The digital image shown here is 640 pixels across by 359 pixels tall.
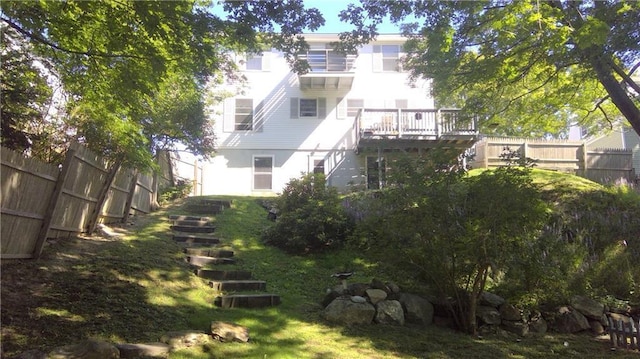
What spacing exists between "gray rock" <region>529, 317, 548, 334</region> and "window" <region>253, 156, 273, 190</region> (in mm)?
15373

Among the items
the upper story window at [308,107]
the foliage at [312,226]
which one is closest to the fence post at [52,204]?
the foliage at [312,226]

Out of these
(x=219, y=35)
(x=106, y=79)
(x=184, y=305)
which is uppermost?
(x=219, y=35)

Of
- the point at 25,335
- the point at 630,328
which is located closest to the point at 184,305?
the point at 25,335

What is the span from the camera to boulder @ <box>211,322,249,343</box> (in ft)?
17.3

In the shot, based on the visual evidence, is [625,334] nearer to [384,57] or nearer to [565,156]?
[565,156]

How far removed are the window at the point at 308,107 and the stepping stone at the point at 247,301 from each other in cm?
1563

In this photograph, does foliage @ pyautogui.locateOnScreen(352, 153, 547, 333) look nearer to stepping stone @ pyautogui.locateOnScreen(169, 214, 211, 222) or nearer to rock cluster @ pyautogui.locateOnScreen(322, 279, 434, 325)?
rock cluster @ pyautogui.locateOnScreen(322, 279, 434, 325)

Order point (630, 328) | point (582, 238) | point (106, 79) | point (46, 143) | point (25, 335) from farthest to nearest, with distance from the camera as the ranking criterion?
1. point (582, 238)
2. point (46, 143)
3. point (106, 79)
4. point (630, 328)
5. point (25, 335)

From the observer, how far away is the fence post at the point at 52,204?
648cm

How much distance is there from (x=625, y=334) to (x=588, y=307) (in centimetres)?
119

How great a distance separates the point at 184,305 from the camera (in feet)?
21.0

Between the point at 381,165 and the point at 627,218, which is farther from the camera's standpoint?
the point at 627,218

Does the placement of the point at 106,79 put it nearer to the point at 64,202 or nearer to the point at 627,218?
the point at 64,202

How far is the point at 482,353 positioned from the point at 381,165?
3.65m
